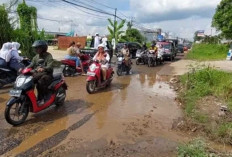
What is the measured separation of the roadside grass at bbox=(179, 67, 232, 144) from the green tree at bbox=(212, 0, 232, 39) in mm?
26245

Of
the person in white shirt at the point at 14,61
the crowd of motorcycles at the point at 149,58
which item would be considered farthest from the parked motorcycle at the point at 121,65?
the person in white shirt at the point at 14,61

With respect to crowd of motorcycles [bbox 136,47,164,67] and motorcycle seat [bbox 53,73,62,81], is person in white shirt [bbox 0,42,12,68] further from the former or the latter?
crowd of motorcycles [bbox 136,47,164,67]

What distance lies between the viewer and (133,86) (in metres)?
11.1

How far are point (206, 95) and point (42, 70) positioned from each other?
5.16m

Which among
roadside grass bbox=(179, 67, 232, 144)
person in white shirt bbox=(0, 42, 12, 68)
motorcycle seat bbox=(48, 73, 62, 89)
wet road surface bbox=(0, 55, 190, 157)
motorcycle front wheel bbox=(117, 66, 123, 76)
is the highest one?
person in white shirt bbox=(0, 42, 12, 68)

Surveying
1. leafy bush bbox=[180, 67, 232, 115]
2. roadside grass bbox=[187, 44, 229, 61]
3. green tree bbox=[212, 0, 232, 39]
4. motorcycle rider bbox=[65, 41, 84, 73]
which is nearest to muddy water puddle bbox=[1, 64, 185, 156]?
leafy bush bbox=[180, 67, 232, 115]

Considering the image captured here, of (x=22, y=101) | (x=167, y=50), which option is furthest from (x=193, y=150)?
(x=167, y=50)

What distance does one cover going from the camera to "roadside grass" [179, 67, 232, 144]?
5430 millimetres

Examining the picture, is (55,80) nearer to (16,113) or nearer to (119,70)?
(16,113)

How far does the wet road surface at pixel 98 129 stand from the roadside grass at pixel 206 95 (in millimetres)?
436

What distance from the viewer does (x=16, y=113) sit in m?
5.78

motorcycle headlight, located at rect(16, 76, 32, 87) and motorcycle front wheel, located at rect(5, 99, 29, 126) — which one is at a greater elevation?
motorcycle headlight, located at rect(16, 76, 32, 87)

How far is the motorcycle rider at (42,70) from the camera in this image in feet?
20.7

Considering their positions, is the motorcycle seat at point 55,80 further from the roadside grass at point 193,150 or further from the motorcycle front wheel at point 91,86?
the roadside grass at point 193,150
